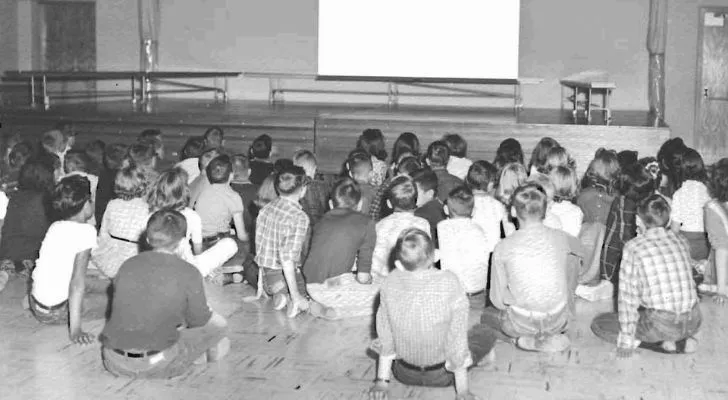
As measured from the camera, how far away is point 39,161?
23.7 ft

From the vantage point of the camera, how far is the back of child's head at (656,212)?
5.30 m

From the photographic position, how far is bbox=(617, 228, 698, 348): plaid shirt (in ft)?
17.2

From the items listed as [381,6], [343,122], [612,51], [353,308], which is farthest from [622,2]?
[353,308]

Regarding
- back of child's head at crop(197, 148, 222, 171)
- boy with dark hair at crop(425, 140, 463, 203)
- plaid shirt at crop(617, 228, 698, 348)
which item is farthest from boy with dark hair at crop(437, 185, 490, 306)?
back of child's head at crop(197, 148, 222, 171)

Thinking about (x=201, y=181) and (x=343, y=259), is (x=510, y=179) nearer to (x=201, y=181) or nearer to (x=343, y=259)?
(x=343, y=259)

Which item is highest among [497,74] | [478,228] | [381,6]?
[381,6]

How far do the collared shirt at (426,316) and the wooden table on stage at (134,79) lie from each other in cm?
854

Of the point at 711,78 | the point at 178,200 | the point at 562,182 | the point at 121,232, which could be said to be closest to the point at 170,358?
the point at 178,200

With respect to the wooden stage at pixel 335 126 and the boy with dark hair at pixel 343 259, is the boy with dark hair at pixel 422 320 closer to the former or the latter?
the boy with dark hair at pixel 343 259

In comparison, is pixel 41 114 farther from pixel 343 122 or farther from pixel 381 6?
pixel 381 6

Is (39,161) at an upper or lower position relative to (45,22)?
lower

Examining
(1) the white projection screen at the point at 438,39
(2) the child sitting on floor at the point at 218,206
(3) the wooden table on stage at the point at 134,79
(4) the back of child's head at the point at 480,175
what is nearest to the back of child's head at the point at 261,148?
(2) the child sitting on floor at the point at 218,206

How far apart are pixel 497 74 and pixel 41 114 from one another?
219 inches

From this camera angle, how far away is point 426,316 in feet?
15.0
